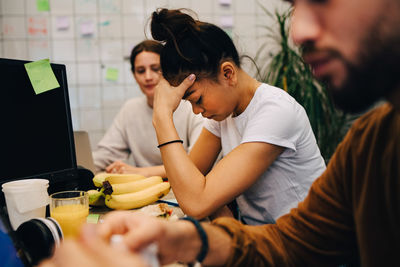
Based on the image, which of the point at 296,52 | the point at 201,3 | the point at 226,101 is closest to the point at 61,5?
the point at 201,3

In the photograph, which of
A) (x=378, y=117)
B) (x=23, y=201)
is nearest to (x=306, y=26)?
(x=378, y=117)

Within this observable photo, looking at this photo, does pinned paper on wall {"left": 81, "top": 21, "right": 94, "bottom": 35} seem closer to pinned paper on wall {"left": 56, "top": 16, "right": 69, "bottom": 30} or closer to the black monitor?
pinned paper on wall {"left": 56, "top": 16, "right": 69, "bottom": 30}

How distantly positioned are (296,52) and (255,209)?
2.00 meters

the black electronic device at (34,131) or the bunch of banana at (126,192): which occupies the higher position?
the black electronic device at (34,131)

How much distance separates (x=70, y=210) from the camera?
0.90 metres

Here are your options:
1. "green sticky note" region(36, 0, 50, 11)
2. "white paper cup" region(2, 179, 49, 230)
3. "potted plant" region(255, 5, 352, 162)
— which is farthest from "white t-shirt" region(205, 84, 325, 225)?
"green sticky note" region(36, 0, 50, 11)

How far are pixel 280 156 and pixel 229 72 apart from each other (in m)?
0.34

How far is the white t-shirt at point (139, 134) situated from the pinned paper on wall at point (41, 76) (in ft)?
3.57

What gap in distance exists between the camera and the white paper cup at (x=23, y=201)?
2.83 ft

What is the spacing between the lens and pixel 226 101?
1.25 meters

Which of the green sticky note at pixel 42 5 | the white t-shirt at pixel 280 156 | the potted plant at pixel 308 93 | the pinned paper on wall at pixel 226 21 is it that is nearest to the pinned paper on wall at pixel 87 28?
the green sticky note at pixel 42 5

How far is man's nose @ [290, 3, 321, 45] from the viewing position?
1.91 feet

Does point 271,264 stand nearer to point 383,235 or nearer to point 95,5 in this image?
point 383,235

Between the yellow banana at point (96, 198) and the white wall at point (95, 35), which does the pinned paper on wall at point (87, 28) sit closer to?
the white wall at point (95, 35)
